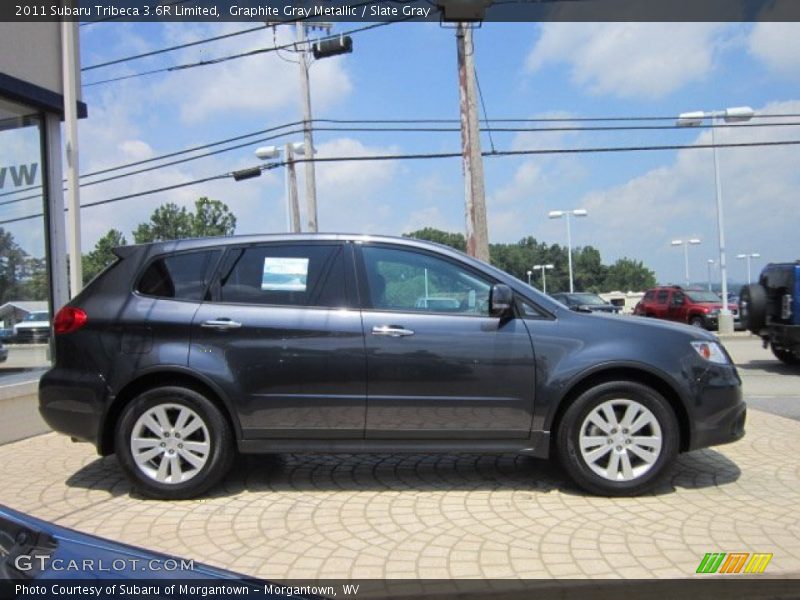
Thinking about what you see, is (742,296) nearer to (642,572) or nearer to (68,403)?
(642,572)

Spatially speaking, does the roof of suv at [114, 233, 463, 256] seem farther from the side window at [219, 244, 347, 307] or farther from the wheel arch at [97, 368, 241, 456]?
the wheel arch at [97, 368, 241, 456]

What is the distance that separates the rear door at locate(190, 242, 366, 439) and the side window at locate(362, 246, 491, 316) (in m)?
0.25

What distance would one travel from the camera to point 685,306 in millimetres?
21797

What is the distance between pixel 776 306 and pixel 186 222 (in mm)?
53471

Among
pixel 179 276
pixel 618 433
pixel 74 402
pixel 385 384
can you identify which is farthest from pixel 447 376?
pixel 74 402

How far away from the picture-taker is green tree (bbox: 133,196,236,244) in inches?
2199

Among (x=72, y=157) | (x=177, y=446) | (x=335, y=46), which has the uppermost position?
(x=335, y=46)

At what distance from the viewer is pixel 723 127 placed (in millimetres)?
19922

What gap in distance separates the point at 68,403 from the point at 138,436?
0.55 meters

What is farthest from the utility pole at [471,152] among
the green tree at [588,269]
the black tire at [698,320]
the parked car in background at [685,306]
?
the green tree at [588,269]

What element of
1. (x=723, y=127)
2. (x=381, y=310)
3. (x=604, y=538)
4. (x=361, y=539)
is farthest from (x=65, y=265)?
(x=723, y=127)

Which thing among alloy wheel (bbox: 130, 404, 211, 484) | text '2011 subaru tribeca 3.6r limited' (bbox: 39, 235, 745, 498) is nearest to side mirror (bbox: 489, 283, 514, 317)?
text '2011 subaru tribeca 3.6r limited' (bbox: 39, 235, 745, 498)

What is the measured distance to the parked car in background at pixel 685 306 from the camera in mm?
21125

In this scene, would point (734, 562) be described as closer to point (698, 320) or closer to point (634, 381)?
point (634, 381)
